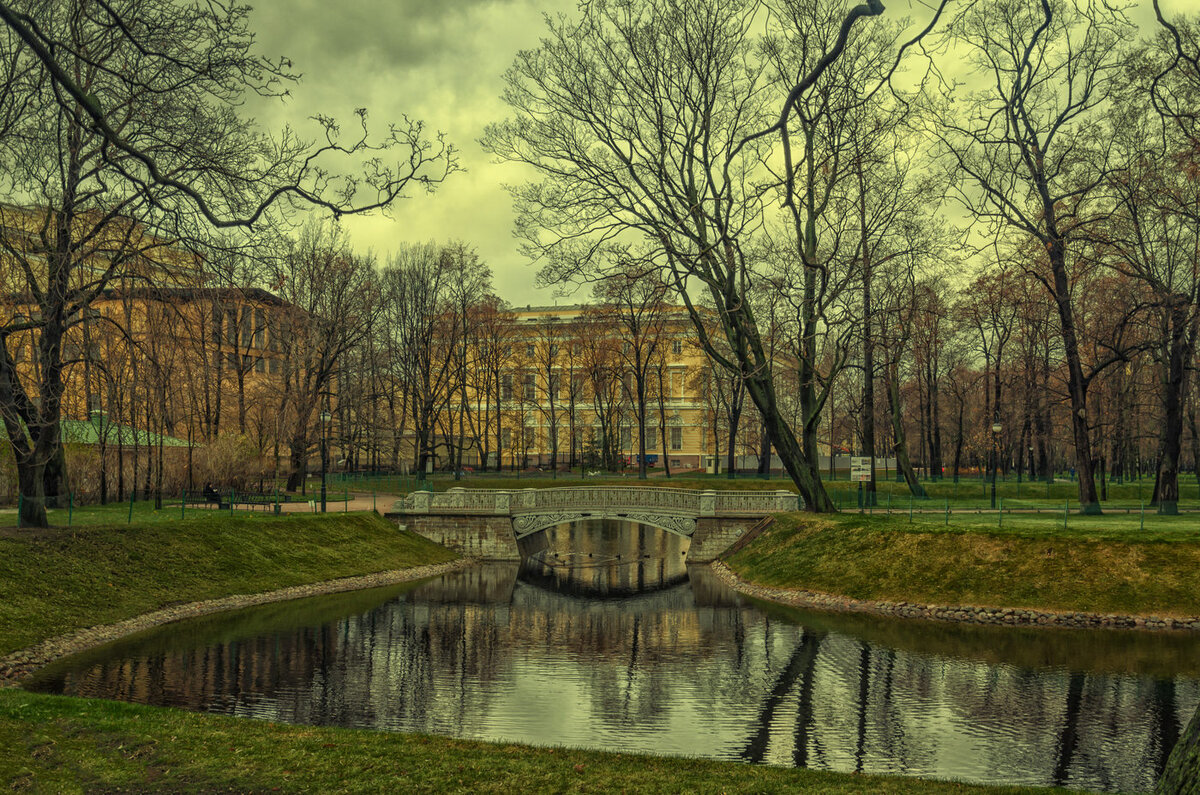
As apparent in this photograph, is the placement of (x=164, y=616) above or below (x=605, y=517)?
below

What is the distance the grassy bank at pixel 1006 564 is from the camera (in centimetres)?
2536

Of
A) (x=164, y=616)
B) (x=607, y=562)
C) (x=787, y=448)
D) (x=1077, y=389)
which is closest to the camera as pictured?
(x=164, y=616)

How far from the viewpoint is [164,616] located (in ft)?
80.5

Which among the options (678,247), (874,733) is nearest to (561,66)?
(678,247)

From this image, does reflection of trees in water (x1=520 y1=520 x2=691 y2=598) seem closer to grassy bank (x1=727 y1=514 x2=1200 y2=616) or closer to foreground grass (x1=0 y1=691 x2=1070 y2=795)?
grassy bank (x1=727 y1=514 x2=1200 y2=616)

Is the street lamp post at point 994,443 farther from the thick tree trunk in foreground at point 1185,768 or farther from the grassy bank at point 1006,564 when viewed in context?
the thick tree trunk in foreground at point 1185,768

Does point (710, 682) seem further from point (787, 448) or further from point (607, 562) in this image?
point (607, 562)

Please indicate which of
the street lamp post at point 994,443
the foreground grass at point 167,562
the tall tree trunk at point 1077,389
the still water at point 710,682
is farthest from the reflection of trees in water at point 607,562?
the tall tree trunk at point 1077,389

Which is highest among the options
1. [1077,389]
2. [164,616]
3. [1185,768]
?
[1077,389]

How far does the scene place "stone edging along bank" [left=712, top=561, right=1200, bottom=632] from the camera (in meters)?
24.0

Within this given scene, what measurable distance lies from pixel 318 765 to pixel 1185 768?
9180 millimetres

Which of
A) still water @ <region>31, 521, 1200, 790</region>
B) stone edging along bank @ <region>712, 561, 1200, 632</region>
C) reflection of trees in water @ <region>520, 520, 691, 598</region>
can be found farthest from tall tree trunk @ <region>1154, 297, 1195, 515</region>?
reflection of trees in water @ <region>520, 520, 691, 598</region>

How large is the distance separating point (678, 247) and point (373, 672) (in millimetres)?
18545

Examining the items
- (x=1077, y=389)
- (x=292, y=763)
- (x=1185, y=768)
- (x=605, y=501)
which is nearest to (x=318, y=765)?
(x=292, y=763)
